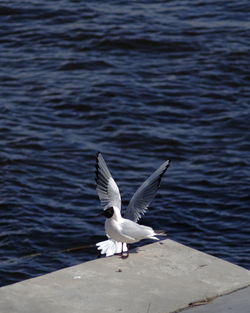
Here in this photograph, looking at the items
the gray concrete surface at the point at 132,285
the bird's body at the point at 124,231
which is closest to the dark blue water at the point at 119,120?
the bird's body at the point at 124,231

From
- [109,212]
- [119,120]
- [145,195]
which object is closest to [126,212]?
[145,195]

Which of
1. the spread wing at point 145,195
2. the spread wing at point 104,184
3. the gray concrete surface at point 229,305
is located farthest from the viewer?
the spread wing at point 104,184

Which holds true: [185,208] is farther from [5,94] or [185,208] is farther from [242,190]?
[5,94]

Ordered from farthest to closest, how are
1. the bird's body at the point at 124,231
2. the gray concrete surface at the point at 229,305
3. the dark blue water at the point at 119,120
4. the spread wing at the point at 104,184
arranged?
the dark blue water at the point at 119,120 < the spread wing at the point at 104,184 < the bird's body at the point at 124,231 < the gray concrete surface at the point at 229,305

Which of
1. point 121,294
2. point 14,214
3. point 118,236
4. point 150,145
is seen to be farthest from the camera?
point 150,145

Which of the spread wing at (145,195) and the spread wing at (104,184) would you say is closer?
the spread wing at (145,195)

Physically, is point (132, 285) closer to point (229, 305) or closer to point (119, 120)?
point (229, 305)

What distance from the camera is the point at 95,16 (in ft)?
58.3

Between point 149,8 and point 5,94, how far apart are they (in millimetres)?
4799

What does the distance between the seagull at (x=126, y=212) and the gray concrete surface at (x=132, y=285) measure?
164 mm

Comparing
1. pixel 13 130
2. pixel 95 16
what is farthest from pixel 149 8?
pixel 13 130

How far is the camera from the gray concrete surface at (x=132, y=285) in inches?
212

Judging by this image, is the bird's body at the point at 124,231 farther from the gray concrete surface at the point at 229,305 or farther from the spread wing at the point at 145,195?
the gray concrete surface at the point at 229,305

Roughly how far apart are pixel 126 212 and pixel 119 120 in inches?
275
